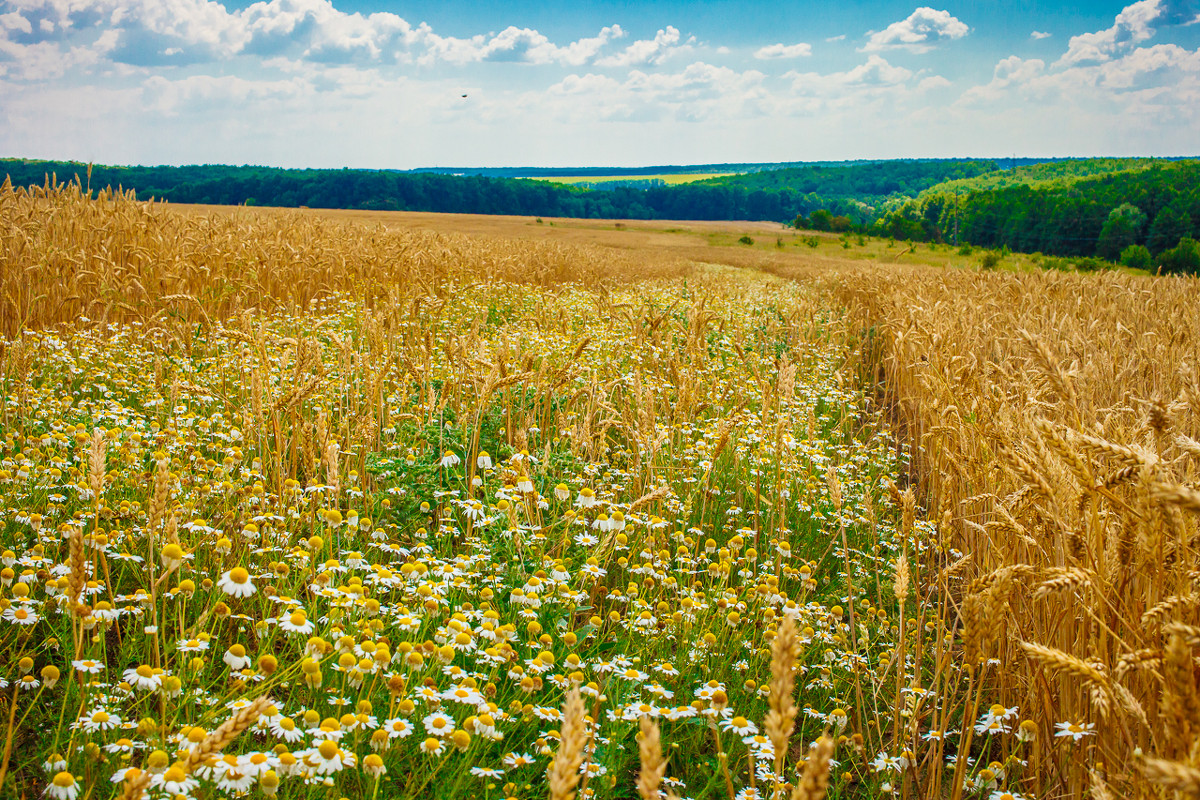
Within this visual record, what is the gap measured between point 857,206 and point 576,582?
460 ft

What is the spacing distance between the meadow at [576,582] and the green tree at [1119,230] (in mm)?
70533

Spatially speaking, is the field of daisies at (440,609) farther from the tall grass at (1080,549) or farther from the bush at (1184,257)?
the bush at (1184,257)

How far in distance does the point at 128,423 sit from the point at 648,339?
4383 millimetres

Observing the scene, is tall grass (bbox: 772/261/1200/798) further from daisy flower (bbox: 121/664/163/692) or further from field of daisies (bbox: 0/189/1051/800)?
daisy flower (bbox: 121/664/163/692)

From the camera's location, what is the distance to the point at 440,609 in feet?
8.62

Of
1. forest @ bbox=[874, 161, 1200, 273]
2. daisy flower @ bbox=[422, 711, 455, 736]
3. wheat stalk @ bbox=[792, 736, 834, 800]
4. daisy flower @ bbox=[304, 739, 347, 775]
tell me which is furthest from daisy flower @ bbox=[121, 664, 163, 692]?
forest @ bbox=[874, 161, 1200, 273]

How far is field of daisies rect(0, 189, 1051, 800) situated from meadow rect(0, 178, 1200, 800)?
0.07 ft

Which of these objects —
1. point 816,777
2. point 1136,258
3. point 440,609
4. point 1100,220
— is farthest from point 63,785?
point 1100,220

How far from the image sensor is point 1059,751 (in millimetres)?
2428

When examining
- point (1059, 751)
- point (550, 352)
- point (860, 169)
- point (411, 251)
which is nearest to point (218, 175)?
point (411, 251)

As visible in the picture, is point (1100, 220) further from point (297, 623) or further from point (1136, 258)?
point (297, 623)

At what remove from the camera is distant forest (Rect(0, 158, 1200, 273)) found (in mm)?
61375

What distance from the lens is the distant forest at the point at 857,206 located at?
201 feet

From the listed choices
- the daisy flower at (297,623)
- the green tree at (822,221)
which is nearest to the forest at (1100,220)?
the green tree at (822,221)
